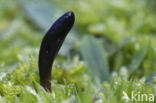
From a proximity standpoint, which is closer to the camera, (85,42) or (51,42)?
(51,42)

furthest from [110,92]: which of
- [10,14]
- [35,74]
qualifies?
[10,14]

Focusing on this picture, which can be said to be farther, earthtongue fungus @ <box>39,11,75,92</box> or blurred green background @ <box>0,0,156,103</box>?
blurred green background @ <box>0,0,156,103</box>

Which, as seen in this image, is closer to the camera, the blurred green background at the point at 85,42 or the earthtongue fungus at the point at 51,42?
the earthtongue fungus at the point at 51,42

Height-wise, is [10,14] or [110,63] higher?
[10,14]

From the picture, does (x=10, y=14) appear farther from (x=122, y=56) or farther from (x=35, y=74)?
(x=35, y=74)

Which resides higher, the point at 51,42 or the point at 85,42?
the point at 85,42
